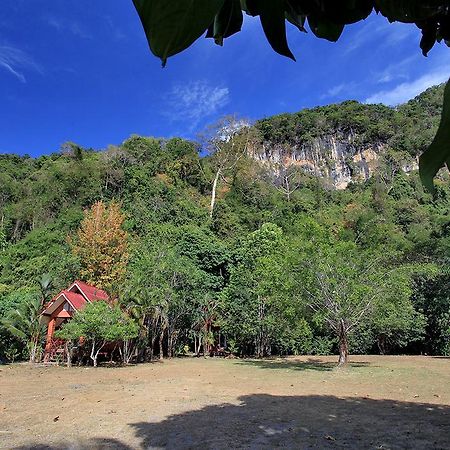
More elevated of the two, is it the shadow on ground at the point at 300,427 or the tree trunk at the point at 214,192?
the tree trunk at the point at 214,192

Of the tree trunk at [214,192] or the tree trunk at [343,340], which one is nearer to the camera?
the tree trunk at [343,340]

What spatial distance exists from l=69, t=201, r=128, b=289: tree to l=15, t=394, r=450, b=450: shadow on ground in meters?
15.9

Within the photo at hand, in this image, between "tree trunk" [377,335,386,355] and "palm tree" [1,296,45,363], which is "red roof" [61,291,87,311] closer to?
"palm tree" [1,296,45,363]

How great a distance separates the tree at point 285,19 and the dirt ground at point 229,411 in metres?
4.43

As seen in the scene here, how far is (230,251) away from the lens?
22.4 m

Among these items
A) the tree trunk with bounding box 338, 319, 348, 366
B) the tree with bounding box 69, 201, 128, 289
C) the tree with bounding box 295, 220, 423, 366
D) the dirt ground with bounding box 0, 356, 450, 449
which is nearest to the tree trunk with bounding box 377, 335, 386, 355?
the tree with bounding box 295, 220, 423, 366

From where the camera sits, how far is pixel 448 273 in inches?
755

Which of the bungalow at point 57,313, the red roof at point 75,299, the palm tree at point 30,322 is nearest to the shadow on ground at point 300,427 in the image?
the palm tree at point 30,322

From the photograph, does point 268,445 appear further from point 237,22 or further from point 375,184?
point 375,184

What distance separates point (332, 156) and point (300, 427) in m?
48.6

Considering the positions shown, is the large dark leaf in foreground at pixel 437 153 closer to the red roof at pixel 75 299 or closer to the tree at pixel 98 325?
the tree at pixel 98 325

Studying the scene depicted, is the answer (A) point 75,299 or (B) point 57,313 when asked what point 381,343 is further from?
(B) point 57,313

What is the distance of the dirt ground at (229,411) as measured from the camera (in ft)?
14.6

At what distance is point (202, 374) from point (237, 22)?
11927mm
